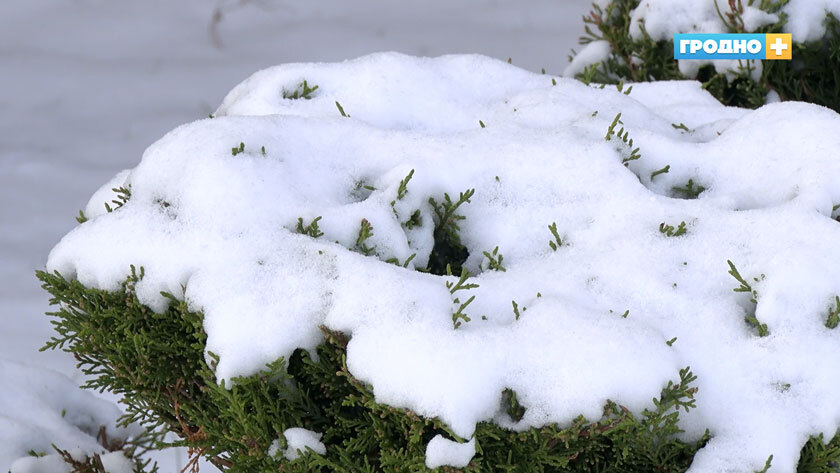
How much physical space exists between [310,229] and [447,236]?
0.47 m

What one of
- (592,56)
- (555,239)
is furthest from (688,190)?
(592,56)

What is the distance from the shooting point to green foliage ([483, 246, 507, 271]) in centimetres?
259

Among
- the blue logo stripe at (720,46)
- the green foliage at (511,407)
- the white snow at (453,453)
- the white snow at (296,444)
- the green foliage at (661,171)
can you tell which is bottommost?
the white snow at (296,444)

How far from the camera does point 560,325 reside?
7.34ft

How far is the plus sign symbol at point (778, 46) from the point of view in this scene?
3.77 metres

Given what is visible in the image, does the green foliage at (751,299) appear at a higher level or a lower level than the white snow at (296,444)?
higher

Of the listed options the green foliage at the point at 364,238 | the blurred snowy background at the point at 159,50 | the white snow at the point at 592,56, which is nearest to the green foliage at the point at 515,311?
the green foliage at the point at 364,238

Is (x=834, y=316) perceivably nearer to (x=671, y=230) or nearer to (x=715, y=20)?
(x=671, y=230)

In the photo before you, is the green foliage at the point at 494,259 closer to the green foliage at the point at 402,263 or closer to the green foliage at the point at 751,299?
the green foliage at the point at 402,263

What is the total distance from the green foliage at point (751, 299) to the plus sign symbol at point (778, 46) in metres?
1.66

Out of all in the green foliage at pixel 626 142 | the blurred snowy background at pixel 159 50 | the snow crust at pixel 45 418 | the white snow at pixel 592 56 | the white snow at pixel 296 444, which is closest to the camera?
the white snow at pixel 296 444

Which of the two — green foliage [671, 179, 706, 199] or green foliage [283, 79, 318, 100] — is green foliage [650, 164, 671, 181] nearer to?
green foliage [671, 179, 706, 199]

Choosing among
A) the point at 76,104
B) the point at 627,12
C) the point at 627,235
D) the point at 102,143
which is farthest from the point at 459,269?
the point at 76,104

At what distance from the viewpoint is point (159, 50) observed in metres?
8.66
